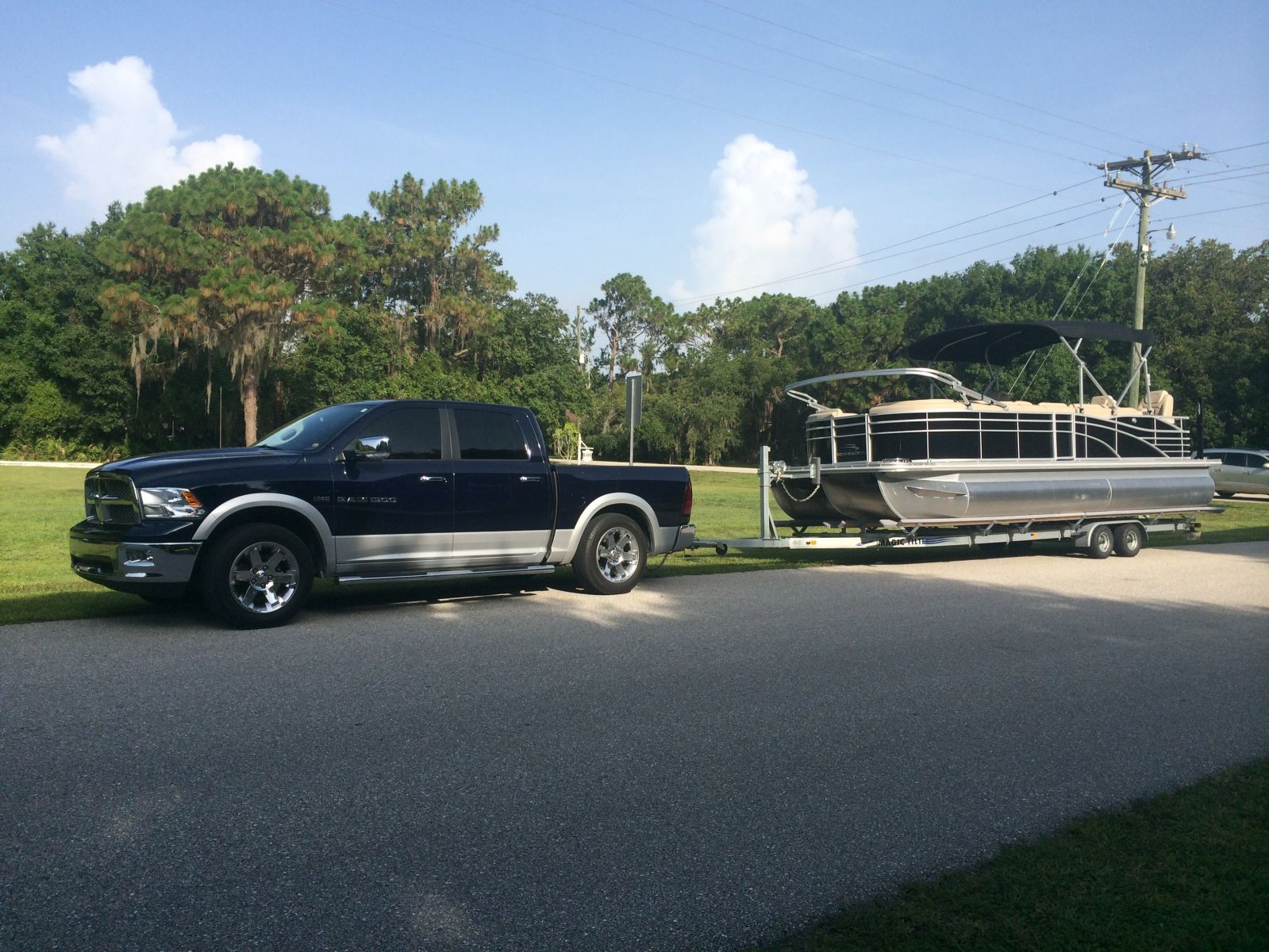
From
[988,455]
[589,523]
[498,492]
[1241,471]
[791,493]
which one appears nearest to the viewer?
[498,492]

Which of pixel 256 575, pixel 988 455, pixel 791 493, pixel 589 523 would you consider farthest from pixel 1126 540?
pixel 256 575

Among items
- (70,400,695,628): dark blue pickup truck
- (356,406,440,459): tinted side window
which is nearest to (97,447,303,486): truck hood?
(70,400,695,628): dark blue pickup truck

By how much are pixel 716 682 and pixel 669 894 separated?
3.20 metres

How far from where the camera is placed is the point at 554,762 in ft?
16.4

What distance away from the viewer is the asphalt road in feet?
11.3

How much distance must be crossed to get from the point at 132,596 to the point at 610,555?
4769 millimetres

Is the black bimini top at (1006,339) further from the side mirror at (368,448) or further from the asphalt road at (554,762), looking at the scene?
the side mirror at (368,448)

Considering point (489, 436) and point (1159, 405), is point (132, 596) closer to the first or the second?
point (489, 436)

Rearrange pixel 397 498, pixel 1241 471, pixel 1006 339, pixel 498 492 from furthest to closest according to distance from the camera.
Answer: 1. pixel 1241 471
2. pixel 1006 339
3. pixel 498 492
4. pixel 397 498

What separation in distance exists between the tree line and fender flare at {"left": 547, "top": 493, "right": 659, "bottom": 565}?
37.5m

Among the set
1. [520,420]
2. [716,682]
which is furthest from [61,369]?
[716,682]

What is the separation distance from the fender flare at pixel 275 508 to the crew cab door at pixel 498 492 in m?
1.25

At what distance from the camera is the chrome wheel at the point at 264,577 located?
8.24 meters

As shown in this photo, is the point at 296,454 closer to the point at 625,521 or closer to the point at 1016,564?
the point at 625,521
